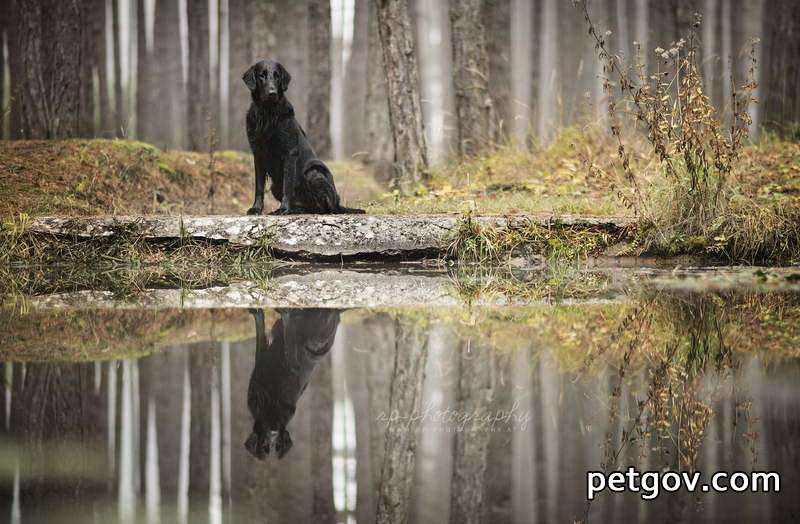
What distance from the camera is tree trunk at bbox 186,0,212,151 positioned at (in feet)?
43.1

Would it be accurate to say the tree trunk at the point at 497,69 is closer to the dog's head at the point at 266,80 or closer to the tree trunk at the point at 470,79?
the tree trunk at the point at 470,79

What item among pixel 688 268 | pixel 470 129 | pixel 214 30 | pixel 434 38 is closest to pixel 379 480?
pixel 688 268

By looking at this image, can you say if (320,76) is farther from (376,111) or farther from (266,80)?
(266,80)

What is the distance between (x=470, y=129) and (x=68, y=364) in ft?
26.5

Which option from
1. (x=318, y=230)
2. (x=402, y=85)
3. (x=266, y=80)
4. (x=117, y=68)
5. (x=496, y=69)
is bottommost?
(x=318, y=230)

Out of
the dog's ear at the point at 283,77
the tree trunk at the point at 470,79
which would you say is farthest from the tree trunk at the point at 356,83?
the dog's ear at the point at 283,77

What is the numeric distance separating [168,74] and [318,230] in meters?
9.14

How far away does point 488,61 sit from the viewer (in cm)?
1094

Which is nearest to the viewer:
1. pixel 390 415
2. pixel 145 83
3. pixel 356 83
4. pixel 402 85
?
pixel 390 415

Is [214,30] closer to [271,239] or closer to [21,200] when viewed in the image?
[21,200]

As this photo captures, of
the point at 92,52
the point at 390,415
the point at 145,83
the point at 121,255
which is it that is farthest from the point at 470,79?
the point at 390,415

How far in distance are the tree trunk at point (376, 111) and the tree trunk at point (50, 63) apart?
12.7ft

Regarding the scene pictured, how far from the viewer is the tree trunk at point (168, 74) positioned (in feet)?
45.1

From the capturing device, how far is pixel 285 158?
6203 mm
